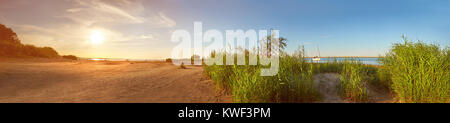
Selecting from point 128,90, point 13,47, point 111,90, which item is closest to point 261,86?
point 128,90

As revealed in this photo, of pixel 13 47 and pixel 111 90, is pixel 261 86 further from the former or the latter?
pixel 13 47

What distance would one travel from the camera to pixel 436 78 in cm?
480

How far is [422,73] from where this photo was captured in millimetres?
4898

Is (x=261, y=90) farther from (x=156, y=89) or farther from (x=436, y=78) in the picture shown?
(x=436, y=78)

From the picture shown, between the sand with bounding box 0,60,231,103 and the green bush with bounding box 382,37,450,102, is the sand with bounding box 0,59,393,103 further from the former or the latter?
the green bush with bounding box 382,37,450,102

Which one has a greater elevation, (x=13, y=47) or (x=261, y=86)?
(x=13, y=47)

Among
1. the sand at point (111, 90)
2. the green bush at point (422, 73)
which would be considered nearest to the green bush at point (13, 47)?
the sand at point (111, 90)

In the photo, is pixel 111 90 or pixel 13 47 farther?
pixel 13 47
